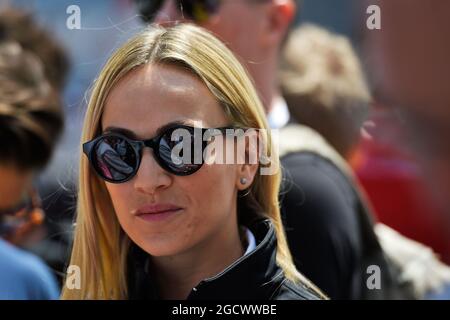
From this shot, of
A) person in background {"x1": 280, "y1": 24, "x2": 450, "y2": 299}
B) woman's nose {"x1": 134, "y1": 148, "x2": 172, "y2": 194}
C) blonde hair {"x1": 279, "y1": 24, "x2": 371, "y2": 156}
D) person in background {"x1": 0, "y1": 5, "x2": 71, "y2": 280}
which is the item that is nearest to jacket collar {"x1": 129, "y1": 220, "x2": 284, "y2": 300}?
woman's nose {"x1": 134, "y1": 148, "x2": 172, "y2": 194}

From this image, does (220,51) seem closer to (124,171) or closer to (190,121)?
(190,121)

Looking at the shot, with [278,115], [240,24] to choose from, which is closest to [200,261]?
[278,115]

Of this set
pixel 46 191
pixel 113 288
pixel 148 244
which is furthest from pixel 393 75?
pixel 46 191

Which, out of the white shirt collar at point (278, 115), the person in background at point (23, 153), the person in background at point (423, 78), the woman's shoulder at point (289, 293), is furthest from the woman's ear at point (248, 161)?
→ the person in background at point (23, 153)

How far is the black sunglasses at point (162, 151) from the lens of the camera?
1593 mm

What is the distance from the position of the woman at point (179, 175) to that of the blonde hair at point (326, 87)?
39.9 inches

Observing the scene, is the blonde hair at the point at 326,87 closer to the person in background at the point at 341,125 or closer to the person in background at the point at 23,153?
the person in background at the point at 341,125

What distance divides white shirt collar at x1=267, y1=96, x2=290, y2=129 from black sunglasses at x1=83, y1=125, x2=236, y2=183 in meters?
0.75

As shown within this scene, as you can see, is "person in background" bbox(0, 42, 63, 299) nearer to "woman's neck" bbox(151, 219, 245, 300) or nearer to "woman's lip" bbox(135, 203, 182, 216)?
"woman's neck" bbox(151, 219, 245, 300)

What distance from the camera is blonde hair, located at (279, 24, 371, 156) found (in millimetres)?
2768

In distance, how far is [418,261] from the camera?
2404 millimetres

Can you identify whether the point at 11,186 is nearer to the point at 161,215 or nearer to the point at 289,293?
the point at 161,215

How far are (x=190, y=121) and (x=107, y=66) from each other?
0.76 feet

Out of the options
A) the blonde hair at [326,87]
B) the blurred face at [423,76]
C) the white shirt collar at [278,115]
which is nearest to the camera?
the blurred face at [423,76]
